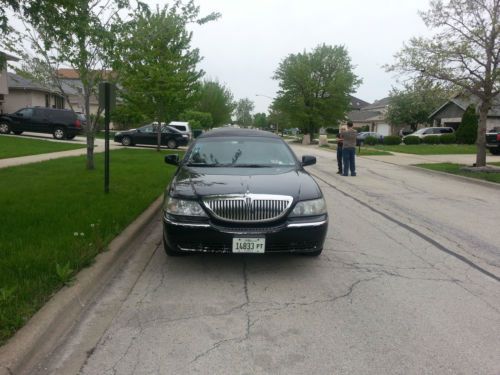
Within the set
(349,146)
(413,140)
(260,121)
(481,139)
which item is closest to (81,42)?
(349,146)

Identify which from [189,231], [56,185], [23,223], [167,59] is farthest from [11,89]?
[189,231]

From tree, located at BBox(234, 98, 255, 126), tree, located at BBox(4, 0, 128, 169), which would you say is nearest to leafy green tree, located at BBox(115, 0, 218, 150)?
tree, located at BBox(4, 0, 128, 169)

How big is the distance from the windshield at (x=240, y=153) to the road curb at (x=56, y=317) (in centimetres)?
160

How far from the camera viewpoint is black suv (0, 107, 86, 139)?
85.2 ft

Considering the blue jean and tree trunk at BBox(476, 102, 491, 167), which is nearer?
the blue jean

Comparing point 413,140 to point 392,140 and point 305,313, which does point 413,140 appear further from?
point 305,313

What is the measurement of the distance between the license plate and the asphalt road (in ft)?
1.13

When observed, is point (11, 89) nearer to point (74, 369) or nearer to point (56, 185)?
point (56, 185)

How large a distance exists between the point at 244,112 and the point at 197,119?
8022 centimetres

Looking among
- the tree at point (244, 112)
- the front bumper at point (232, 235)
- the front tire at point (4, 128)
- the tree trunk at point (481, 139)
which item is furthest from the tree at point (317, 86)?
the tree at point (244, 112)

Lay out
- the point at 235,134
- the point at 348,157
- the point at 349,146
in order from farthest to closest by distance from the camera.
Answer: the point at 348,157 < the point at 349,146 < the point at 235,134

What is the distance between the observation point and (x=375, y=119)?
66.1 m

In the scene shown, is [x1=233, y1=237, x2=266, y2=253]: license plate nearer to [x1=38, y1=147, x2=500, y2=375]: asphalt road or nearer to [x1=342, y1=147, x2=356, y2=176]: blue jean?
[x1=38, y1=147, x2=500, y2=375]: asphalt road

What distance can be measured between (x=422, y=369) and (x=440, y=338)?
528mm
